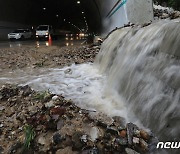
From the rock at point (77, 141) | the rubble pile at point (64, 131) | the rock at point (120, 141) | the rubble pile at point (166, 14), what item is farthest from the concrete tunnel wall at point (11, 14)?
the rock at point (120, 141)

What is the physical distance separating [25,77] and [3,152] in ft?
14.5

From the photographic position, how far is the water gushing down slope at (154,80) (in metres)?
3.35

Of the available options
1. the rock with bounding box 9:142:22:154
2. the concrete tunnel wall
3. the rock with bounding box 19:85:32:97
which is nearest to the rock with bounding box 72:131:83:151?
the rock with bounding box 9:142:22:154

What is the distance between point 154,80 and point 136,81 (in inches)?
25.6

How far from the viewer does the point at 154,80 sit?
13.6 feet

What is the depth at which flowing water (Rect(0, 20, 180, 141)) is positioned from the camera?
3.49 meters

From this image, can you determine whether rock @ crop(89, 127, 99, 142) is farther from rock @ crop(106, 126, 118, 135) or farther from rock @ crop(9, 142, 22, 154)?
rock @ crop(9, 142, 22, 154)

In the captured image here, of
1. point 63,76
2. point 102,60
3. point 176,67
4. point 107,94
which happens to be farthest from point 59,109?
point 102,60

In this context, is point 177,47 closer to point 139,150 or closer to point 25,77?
point 139,150

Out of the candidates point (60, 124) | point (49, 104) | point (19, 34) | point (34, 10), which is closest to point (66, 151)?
point (60, 124)

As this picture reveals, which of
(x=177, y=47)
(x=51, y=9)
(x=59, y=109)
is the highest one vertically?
(x=51, y=9)

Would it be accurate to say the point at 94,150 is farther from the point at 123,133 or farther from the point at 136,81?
the point at 136,81

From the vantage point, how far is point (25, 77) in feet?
25.2

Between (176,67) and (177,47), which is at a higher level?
(177,47)
